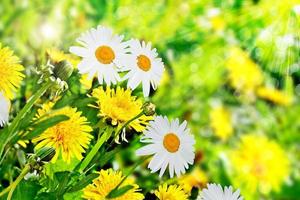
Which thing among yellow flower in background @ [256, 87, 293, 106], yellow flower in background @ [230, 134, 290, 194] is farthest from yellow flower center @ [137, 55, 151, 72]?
yellow flower in background @ [256, 87, 293, 106]

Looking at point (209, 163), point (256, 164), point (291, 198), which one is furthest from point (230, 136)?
point (209, 163)

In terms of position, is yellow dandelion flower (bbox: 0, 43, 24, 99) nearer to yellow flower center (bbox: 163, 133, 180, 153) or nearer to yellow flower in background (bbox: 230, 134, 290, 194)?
yellow flower center (bbox: 163, 133, 180, 153)

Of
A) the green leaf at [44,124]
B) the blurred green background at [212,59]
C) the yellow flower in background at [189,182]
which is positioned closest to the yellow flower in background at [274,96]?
the blurred green background at [212,59]

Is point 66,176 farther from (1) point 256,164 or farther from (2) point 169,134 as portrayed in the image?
(1) point 256,164

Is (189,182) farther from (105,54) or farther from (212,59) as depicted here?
(212,59)

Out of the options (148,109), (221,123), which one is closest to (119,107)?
(148,109)

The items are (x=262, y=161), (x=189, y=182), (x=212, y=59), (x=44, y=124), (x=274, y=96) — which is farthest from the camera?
(x=274, y=96)

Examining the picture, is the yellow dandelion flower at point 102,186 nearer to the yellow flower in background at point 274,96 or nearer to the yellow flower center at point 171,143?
the yellow flower center at point 171,143
